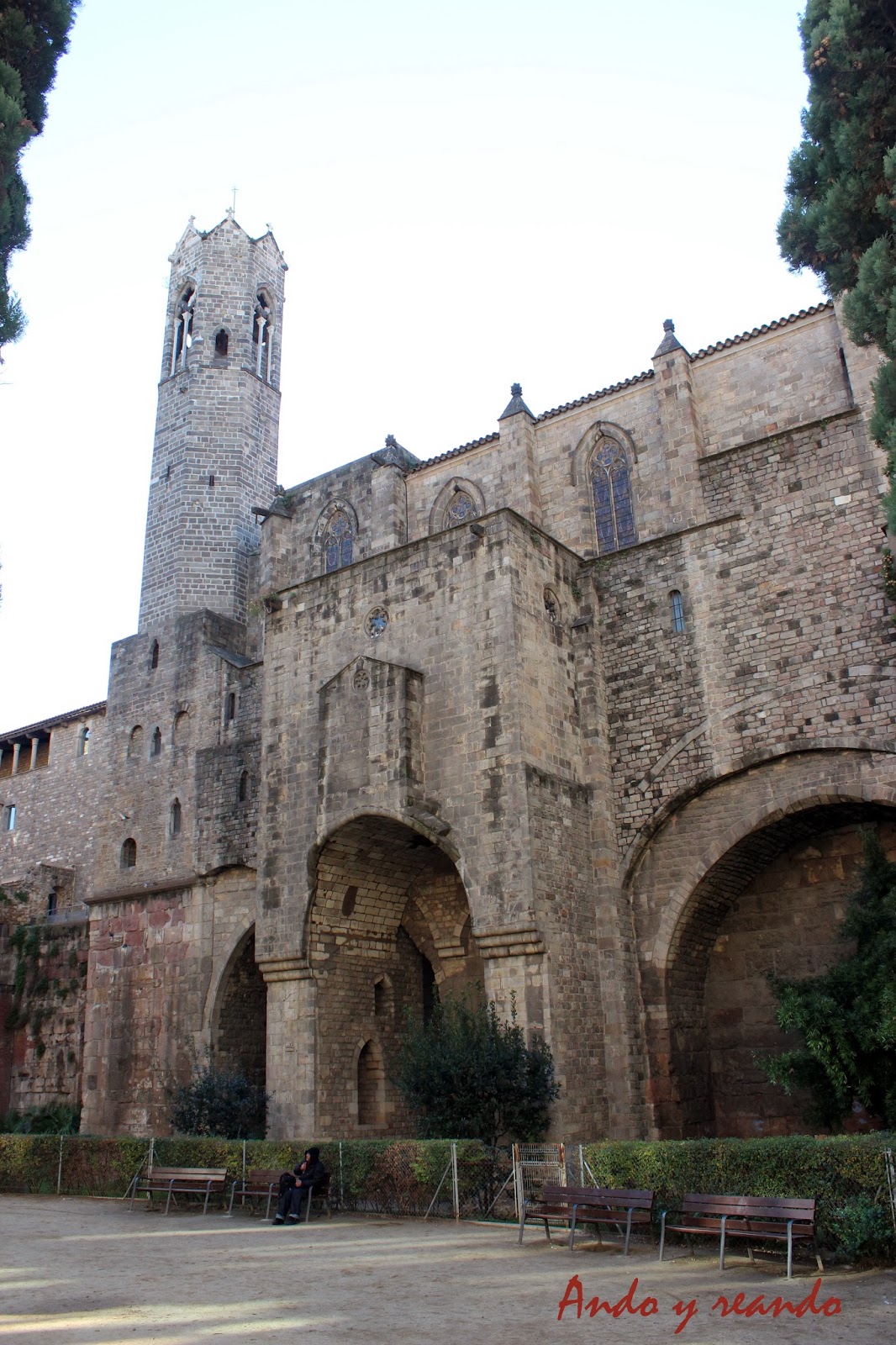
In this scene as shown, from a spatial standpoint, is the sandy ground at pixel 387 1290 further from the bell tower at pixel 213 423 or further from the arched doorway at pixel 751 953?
the bell tower at pixel 213 423

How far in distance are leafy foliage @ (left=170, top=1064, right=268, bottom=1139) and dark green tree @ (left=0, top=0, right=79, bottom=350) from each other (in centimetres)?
1188

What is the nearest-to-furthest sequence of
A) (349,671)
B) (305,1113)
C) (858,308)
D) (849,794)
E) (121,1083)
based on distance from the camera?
(858,308) < (849,794) < (305,1113) < (349,671) < (121,1083)

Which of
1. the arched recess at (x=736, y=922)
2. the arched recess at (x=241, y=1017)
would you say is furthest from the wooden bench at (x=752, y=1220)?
the arched recess at (x=241, y=1017)

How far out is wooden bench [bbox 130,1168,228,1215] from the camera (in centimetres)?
1401

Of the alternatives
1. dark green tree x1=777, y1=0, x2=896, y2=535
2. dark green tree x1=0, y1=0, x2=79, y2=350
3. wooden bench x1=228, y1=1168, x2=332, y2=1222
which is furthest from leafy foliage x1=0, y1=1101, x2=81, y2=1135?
dark green tree x1=777, y1=0, x2=896, y2=535

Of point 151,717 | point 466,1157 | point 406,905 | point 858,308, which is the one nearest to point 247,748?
point 151,717

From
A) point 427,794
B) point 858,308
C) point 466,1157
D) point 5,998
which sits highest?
point 858,308

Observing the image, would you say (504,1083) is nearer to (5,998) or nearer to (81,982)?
(81,982)

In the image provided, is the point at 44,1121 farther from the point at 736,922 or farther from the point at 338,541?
the point at 736,922

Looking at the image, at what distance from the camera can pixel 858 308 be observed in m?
12.0

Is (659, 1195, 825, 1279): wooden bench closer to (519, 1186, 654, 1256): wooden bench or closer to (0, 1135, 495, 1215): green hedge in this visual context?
(519, 1186, 654, 1256): wooden bench

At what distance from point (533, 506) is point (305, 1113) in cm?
1138

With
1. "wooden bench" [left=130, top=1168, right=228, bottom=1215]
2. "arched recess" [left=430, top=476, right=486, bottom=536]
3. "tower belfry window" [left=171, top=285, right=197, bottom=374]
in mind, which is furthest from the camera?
"tower belfry window" [left=171, top=285, right=197, bottom=374]

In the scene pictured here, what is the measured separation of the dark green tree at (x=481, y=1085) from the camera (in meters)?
13.5
